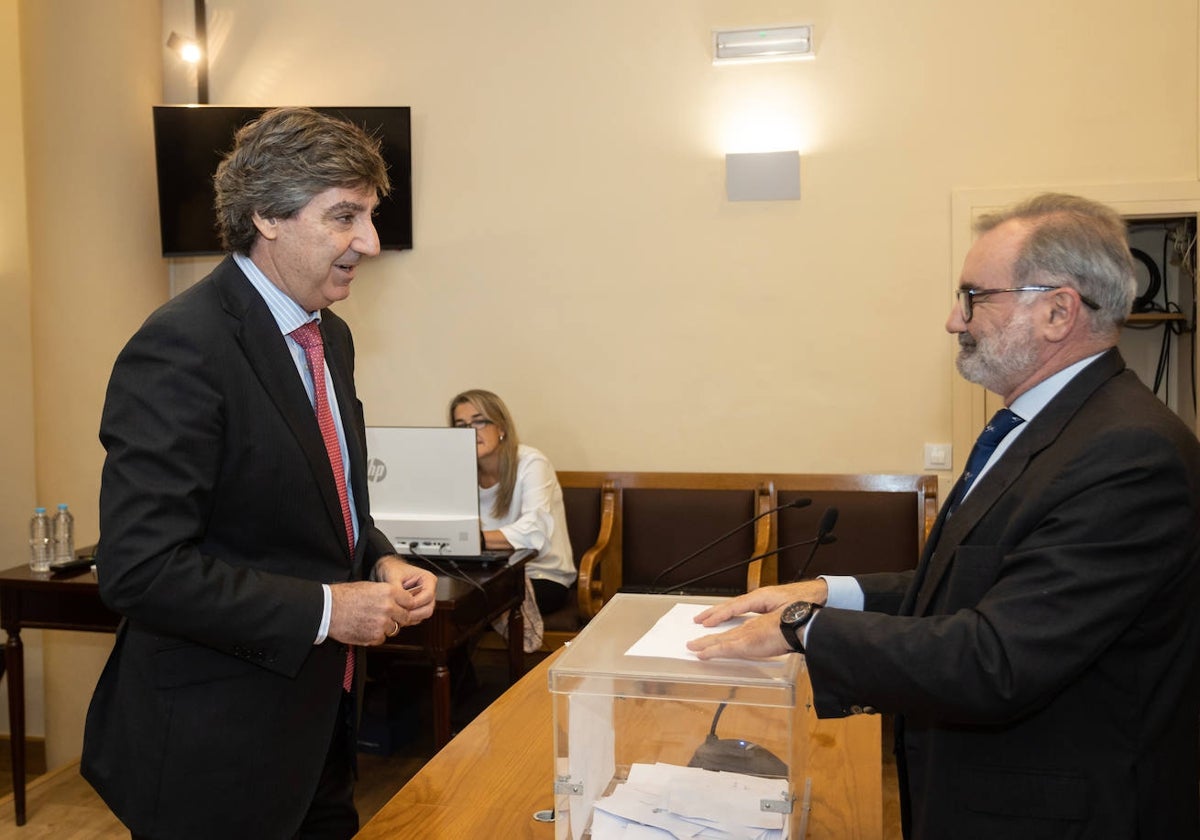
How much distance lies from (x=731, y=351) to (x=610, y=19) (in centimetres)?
166

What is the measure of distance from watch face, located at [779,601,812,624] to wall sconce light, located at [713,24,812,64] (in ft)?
12.3

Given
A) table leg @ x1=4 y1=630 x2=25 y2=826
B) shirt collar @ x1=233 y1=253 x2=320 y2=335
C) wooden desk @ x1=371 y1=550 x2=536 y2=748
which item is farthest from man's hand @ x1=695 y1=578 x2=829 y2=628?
table leg @ x1=4 y1=630 x2=25 y2=826

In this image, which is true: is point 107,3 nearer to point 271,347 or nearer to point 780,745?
point 271,347

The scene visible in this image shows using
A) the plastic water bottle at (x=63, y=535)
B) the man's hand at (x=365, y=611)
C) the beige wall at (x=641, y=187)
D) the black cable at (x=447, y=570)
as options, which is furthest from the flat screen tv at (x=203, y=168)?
the man's hand at (x=365, y=611)

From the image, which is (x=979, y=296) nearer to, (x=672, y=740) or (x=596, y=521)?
(x=672, y=740)

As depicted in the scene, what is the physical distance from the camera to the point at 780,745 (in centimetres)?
146

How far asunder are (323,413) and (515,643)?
2156 mm

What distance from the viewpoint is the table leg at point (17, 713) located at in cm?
371

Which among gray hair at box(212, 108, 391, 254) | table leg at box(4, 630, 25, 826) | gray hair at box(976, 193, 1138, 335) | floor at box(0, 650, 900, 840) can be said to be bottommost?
floor at box(0, 650, 900, 840)

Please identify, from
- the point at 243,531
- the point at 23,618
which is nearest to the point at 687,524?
the point at 23,618

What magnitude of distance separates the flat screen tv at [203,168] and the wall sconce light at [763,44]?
1539mm

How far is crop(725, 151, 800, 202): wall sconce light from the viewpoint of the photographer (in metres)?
4.69

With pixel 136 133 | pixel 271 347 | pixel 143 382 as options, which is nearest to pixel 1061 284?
pixel 271 347

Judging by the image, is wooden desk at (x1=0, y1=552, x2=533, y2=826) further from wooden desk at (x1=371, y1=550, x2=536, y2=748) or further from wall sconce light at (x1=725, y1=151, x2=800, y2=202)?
wall sconce light at (x1=725, y1=151, x2=800, y2=202)
